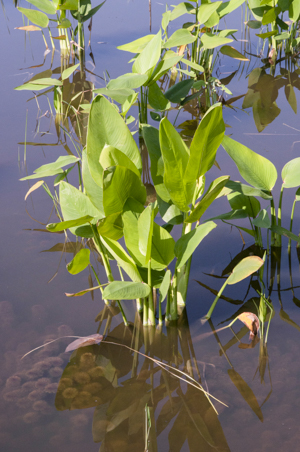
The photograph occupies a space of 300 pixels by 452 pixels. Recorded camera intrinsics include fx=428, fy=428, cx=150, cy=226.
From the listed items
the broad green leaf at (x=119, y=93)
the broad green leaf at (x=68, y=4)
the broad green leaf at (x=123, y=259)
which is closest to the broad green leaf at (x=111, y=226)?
the broad green leaf at (x=123, y=259)

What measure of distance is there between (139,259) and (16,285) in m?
0.46

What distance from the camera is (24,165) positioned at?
1886 millimetres

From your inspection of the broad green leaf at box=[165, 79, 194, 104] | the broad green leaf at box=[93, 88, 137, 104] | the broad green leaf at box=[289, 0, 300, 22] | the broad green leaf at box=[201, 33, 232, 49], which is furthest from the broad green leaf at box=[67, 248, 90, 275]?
the broad green leaf at box=[289, 0, 300, 22]

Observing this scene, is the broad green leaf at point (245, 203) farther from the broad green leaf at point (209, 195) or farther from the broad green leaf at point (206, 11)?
the broad green leaf at point (206, 11)

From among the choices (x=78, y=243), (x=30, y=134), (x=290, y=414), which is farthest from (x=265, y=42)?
(x=290, y=414)

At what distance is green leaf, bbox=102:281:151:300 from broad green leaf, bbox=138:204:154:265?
65 millimetres

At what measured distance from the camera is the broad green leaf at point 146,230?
0.91m

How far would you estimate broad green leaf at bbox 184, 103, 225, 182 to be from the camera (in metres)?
0.87

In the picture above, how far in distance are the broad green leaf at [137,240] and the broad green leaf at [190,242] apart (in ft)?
0.07

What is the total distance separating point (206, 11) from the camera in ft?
7.30

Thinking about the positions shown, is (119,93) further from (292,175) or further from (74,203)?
(292,175)

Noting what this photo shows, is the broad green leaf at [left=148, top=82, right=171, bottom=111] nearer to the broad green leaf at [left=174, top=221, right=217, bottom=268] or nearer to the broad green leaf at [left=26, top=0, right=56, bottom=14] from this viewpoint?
the broad green leaf at [left=174, top=221, right=217, bottom=268]

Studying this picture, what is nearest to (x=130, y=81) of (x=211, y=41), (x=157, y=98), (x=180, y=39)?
(x=157, y=98)

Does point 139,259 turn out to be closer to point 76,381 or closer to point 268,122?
point 76,381
